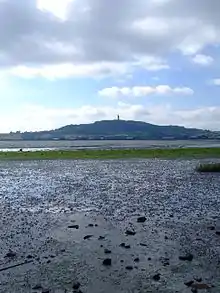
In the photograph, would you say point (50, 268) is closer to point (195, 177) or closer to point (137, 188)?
point (137, 188)

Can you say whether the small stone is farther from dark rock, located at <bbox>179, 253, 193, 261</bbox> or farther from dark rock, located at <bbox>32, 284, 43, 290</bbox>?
dark rock, located at <bbox>32, 284, 43, 290</bbox>

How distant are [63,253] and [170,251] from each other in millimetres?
3384

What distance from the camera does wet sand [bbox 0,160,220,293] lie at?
1131cm

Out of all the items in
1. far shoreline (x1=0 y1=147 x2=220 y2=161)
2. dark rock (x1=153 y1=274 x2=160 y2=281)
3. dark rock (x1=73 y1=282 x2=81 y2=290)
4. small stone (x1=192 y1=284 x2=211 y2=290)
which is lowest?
small stone (x1=192 y1=284 x2=211 y2=290)

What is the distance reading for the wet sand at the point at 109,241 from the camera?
11312 millimetres

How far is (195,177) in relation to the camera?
41.3 m

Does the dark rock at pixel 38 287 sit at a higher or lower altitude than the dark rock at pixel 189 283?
higher

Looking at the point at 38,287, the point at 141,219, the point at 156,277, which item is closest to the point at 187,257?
the point at 156,277

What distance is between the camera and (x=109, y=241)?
15.6m

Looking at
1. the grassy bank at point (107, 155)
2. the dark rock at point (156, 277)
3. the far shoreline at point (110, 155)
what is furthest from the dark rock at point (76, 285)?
the grassy bank at point (107, 155)

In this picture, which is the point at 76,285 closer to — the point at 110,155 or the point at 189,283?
the point at 189,283

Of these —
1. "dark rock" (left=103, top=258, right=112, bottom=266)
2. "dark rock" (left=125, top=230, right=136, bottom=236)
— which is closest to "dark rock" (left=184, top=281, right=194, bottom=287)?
"dark rock" (left=103, top=258, right=112, bottom=266)

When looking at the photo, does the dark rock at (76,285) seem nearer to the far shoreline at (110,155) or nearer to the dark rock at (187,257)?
the dark rock at (187,257)

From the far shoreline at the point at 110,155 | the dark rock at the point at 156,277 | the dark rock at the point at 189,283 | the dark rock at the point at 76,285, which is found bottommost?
the dark rock at the point at 189,283
